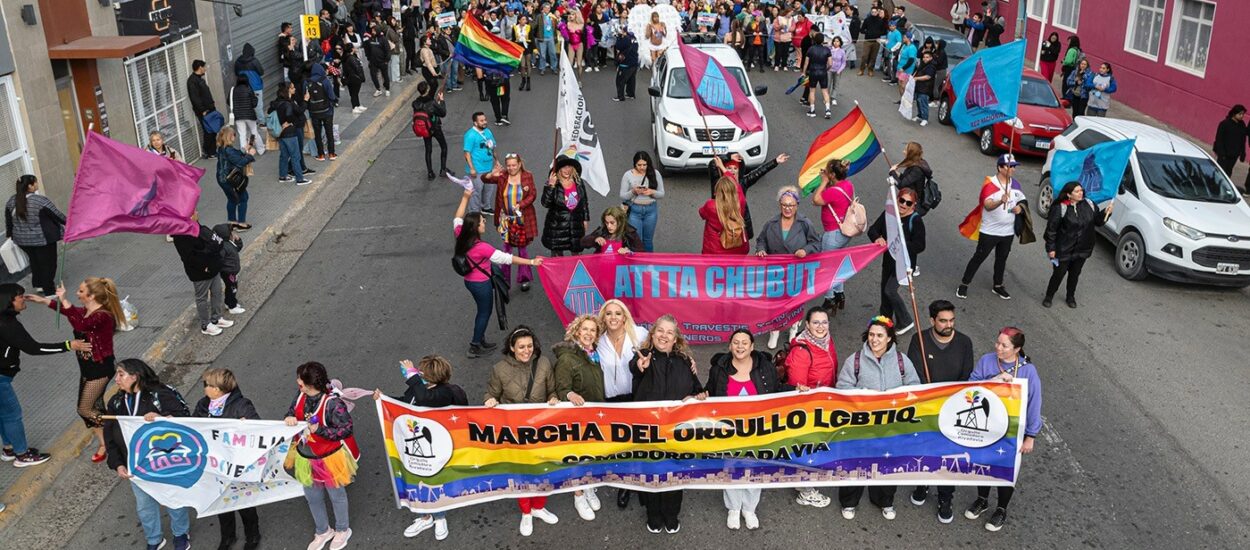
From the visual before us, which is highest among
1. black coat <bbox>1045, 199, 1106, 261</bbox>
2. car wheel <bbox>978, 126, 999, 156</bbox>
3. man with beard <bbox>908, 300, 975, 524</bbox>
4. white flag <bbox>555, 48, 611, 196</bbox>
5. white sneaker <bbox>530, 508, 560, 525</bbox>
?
white flag <bbox>555, 48, 611, 196</bbox>

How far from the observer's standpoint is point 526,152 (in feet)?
59.3

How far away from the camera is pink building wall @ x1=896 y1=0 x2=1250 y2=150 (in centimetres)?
1934

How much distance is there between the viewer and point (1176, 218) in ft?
40.5

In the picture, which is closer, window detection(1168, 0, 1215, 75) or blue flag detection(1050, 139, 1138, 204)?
blue flag detection(1050, 139, 1138, 204)

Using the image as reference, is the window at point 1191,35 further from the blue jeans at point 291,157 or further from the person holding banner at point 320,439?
the person holding banner at point 320,439

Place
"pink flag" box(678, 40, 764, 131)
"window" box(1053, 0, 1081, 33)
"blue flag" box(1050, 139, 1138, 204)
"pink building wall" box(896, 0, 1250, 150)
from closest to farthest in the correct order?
"blue flag" box(1050, 139, 1138, 204) → "pink flag" box(678, 40, 764, 131) → "pink building wall" box(896, 0, 1250, 150) → "window" box(1053, 0, 1081, 33)

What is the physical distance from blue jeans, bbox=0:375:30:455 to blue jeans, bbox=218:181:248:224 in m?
5.56

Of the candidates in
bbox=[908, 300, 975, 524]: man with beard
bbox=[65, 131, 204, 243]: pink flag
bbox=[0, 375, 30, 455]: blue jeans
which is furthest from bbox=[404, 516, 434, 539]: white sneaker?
bbox=[908, 300, 975, 524]: man with beard

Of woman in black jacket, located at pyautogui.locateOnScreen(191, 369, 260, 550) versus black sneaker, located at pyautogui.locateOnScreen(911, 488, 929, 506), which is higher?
woman in black jacket, located at pyautogui.locateOnScreen(191, 369, 260, 550)

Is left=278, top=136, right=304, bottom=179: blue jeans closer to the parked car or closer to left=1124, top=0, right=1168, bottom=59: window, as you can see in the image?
the parked car

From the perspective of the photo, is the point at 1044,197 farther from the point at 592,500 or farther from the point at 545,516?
the point at 545,516

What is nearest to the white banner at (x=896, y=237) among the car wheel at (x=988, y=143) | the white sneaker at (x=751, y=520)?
the white sneaker at (x=751, y=520)

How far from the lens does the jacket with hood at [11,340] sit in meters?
7.73

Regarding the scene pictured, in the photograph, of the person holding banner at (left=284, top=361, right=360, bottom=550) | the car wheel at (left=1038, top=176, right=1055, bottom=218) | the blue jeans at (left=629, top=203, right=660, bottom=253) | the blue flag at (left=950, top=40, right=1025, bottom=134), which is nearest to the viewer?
the person holding banner at (left=284, top=361, right=360, bottom=550)
